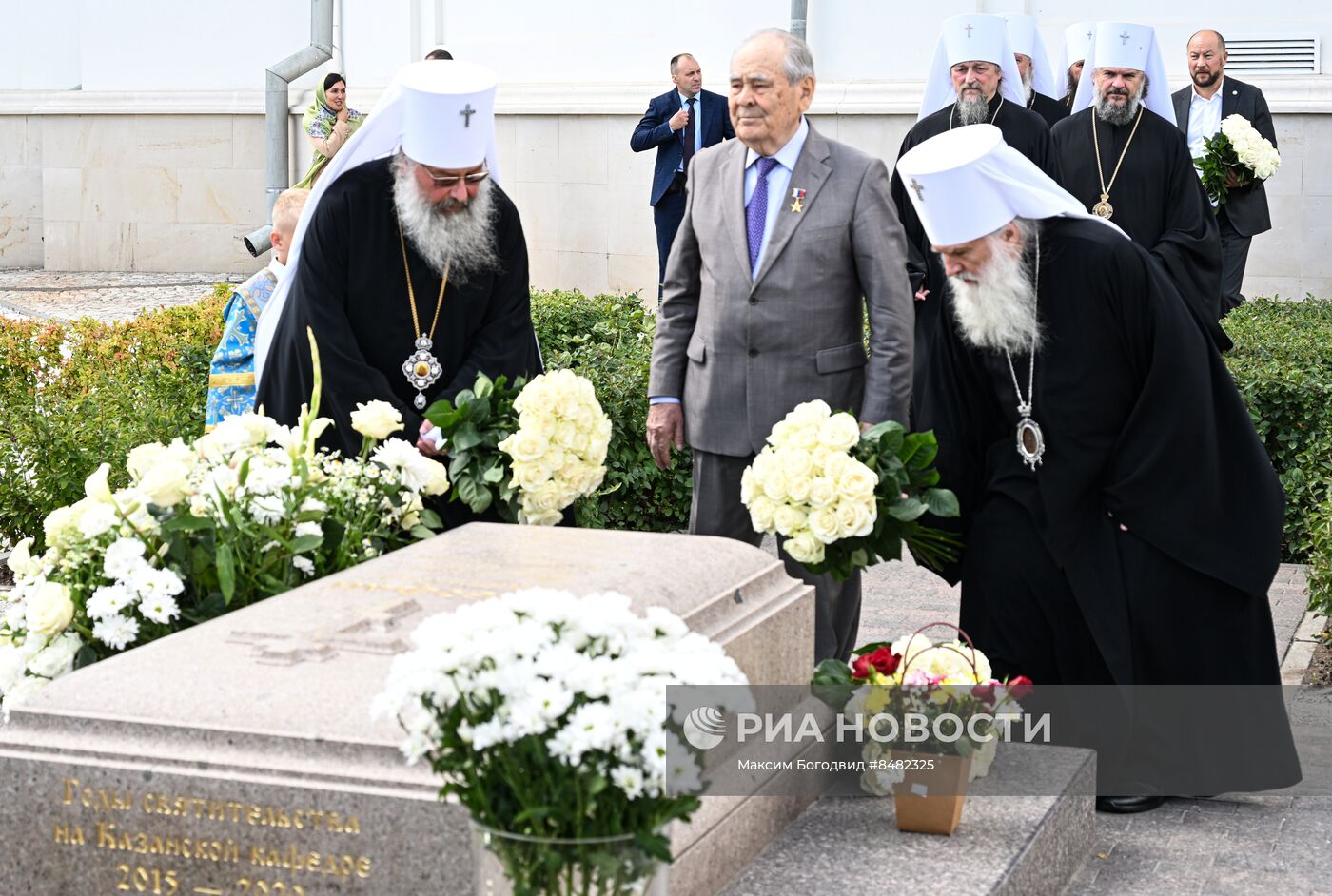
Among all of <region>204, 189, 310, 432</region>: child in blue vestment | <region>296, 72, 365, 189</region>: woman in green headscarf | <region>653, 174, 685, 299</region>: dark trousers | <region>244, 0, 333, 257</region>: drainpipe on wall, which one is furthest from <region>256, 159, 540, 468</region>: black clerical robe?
<region>244, 0, 333, 257</region>: drainpipe on wall

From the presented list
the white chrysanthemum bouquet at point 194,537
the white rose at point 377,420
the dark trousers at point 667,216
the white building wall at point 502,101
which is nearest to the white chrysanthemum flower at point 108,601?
the white chrysanthemum bouquet at point 194,537

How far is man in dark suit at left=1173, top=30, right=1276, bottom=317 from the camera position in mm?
11094

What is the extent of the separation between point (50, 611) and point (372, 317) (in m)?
1.83

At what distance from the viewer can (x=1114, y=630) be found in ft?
15.5

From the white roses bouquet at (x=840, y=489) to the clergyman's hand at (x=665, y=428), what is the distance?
115cm

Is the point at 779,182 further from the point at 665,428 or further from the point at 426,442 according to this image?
the point at 426,442

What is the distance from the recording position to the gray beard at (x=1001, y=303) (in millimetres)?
4740

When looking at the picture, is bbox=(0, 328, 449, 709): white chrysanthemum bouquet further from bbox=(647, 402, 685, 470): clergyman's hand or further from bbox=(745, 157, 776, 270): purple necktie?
bbox=(745, 157, 776, 270): purple necktie

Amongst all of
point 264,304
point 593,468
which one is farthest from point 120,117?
point 593,468

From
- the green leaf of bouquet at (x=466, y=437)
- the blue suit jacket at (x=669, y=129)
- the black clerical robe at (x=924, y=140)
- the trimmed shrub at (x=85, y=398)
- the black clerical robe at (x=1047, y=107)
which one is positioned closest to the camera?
the green leaf of bouquet at (x=466, y=437)

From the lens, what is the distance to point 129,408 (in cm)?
789

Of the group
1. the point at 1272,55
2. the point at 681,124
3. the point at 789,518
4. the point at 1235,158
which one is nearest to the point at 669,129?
the point at 681,124

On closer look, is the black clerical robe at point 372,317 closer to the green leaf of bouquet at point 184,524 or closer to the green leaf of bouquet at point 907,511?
the green leaf of bouquet at point 184,524

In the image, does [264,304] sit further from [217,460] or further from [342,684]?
[342,684]
